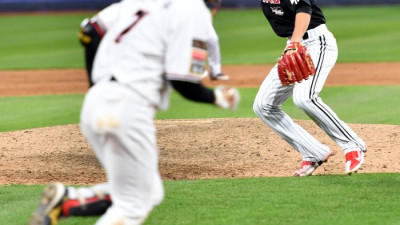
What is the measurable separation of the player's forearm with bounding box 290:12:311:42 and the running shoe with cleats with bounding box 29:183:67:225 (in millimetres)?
2952

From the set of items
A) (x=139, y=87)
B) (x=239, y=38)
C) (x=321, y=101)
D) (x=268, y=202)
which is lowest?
(x=239, y=38)

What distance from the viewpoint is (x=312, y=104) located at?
6527 mm

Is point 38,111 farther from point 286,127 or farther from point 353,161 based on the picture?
point 353,161

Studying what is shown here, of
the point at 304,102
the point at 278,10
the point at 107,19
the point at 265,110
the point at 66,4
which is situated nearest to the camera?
the point at 107,19

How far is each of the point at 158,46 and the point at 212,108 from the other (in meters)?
7.32

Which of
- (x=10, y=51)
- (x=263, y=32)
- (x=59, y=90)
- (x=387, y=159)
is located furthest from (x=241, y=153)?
(x=263, y=32)

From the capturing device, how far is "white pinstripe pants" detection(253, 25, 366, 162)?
655 cm

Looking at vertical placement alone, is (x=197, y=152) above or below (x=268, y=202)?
below

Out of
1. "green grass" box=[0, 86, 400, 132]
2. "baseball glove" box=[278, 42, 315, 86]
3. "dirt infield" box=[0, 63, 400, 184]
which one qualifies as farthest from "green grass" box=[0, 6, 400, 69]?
"baseball glove" box=[278, 42, 315, 86]

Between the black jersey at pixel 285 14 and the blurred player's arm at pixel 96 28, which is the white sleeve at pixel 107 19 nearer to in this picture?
the blurred player's arm at pixel 96 28

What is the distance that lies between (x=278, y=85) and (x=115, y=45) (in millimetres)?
2982

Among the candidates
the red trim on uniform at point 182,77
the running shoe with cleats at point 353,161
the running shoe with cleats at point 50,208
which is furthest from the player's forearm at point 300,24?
the running shoe with cleats at point 50,208

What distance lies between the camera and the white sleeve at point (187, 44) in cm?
379

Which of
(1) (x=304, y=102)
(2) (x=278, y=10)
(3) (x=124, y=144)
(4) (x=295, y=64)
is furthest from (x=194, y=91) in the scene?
(2) (x=278, y=10)
